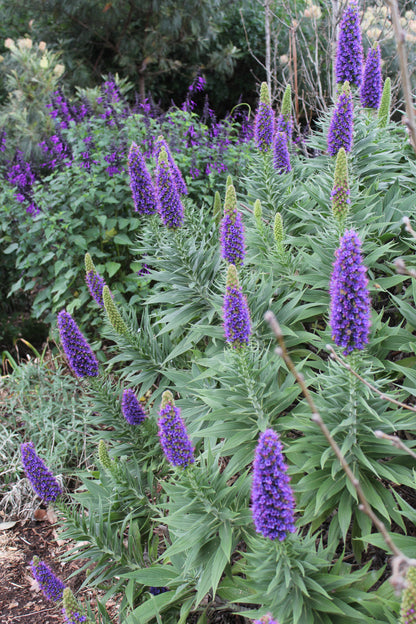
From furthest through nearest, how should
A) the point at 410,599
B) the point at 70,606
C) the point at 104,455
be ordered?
the point at 104,455
the point at 70,606
the point at 410,599

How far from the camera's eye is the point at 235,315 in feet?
7.30

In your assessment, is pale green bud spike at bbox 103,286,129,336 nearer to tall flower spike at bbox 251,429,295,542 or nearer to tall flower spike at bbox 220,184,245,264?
tall flower spike at bbox 220,184,245,264

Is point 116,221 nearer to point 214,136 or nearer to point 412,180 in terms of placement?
point 214,136

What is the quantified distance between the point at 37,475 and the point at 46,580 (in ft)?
1.76

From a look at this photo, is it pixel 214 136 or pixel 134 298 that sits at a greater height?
pixel 214 136

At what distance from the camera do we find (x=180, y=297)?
3449mm

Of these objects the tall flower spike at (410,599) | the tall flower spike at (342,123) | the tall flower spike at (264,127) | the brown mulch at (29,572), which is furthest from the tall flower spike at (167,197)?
the tall flower spike at (410,599)

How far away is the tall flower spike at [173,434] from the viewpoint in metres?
2.02

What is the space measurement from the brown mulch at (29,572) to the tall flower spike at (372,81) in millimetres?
3753

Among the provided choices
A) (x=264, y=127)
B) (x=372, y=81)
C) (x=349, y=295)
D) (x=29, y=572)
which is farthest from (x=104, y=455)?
(x=372, y=81)

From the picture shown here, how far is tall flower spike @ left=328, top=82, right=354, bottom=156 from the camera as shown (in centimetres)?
299

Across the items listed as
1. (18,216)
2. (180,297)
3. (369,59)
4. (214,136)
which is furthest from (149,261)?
(214,136)

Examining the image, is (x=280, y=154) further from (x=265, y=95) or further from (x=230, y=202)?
(x=230, y=202)

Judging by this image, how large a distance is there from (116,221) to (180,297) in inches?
87.2
